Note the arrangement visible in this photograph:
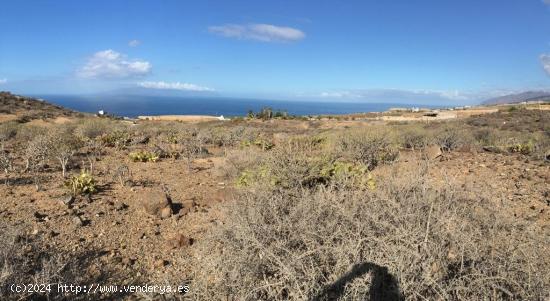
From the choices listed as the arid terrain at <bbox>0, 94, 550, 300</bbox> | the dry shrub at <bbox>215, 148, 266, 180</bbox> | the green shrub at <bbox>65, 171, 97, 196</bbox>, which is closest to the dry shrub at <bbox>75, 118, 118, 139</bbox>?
the arid terrain at <bbox>0, 94, 550, 300</bbox>

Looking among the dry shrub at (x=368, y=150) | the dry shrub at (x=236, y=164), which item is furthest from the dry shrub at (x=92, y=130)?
the dry shrub at (x=368, y=150)

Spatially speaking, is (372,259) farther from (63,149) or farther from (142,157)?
(63,149)

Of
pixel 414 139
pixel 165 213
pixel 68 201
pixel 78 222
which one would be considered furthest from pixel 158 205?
pixel 414 139

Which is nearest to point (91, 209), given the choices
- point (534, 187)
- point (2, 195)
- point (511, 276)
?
point (2, 195)

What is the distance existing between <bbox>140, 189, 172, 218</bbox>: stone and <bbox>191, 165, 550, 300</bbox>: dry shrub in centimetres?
258

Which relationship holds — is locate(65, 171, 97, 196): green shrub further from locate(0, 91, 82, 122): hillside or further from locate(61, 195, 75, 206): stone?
locate(0, 91, 82, 122): hillside

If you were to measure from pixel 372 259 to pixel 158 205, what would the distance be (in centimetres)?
431

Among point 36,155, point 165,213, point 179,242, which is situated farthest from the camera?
point 36,155

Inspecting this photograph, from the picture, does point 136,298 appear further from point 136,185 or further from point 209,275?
point 136,185

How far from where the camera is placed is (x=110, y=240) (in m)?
5.60

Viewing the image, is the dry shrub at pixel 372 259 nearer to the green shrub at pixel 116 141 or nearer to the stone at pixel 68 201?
the stone at pixel 68 201

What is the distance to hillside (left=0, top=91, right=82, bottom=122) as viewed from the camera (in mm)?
30923

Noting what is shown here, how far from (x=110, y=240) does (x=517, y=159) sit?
10370mm

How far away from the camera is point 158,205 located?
21.9ft
